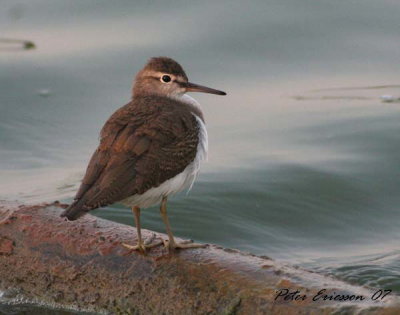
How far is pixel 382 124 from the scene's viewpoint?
10.7 meters

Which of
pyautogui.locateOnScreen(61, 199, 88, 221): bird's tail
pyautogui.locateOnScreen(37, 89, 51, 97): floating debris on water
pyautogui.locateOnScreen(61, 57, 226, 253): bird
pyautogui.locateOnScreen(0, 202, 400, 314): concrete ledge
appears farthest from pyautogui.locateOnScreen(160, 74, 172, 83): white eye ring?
pyautogui.locateOnScreen(37, 89, 51, 97): floating debris on water

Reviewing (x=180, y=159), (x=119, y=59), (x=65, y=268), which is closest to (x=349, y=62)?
(x=119, y=59)

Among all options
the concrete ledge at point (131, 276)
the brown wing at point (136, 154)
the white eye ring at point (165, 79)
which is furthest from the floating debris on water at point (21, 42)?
the concrete ledge at point (131, 276)

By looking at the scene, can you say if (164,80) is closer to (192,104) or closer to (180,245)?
(192,104)

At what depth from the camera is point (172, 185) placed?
245 inches

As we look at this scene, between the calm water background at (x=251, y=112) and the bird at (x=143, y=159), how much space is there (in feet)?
6.58

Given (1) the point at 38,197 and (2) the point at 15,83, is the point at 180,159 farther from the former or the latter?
(2) the point at 15,83

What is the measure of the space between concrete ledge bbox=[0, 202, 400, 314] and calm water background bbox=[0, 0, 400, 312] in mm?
Result: 2208

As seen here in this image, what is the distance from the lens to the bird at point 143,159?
5781 mm

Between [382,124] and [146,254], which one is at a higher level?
[382,124]

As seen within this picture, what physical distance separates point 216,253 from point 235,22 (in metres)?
7.02

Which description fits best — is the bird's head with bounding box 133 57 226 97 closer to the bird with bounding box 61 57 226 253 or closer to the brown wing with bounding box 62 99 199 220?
the bird with bounding box 61 57 226 253

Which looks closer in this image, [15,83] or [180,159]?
[180,159]

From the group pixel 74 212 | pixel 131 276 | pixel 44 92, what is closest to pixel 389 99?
Answer: pixel 44 92
